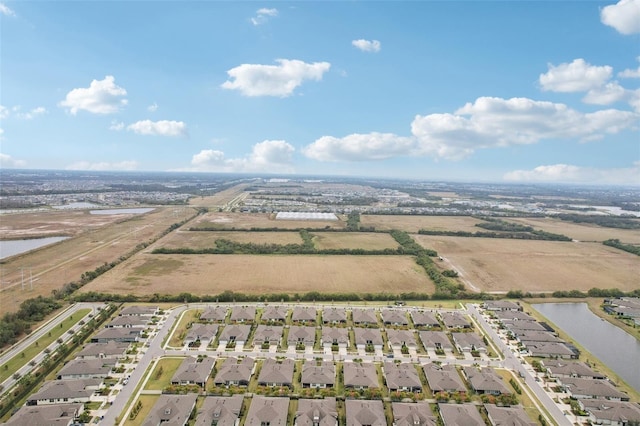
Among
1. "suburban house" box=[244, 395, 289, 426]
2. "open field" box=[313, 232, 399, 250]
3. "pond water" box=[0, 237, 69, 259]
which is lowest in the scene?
"suburban house" box=[244, 395, 289, 426]

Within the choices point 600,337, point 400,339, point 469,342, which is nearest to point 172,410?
point 400,339

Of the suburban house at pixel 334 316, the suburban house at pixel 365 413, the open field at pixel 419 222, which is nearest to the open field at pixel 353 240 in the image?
the open field at pixel 419 222

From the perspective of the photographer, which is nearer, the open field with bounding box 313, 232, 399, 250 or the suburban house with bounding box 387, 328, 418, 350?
the suburban house with bounding box 387, 328, 418, 350

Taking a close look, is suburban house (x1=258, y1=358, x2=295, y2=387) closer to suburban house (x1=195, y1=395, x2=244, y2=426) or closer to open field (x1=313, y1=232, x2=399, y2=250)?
suburban house (x1=195, y1=395, x2=244, y2=426)

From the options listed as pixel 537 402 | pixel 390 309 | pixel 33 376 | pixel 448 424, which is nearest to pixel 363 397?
pixel 448 424

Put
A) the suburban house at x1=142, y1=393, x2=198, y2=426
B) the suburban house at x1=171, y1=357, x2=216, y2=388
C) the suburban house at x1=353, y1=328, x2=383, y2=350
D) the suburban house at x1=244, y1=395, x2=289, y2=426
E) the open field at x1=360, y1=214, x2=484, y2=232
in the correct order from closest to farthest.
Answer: the suburban house at x1=142, y1=393, x2=198, y2=426 < the suburban house at x1=244, y1=395, x2=289, y2=426 < the suburban house at x1=171, y1=357, x2=216, y2=388 < the suburban house at x1=353, y1=328, x2=383, y2=350 < the open field at x1=360, y1=214, x2=484, y2=232

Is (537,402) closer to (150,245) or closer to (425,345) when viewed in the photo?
(425,345)

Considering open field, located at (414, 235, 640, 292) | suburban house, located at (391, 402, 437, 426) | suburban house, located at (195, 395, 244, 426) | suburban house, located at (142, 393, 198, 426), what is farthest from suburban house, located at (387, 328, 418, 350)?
open field, located at (414, 235, 640, 292)
